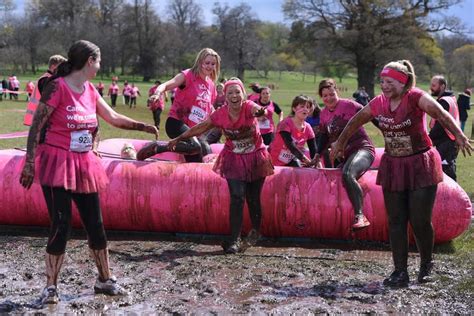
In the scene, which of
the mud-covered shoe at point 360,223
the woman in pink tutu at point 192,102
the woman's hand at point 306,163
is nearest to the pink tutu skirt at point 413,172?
the mud-covered shoe at point 360,223

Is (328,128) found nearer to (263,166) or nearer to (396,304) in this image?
(263,166)

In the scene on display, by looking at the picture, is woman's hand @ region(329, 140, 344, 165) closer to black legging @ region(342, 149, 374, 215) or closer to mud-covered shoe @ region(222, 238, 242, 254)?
black legging @ region(342, 149, 374, 215)

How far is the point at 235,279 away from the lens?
219 inches

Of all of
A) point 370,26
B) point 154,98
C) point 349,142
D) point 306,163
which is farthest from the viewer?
point 370,26

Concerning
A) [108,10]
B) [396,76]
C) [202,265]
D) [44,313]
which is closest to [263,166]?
[202,265]

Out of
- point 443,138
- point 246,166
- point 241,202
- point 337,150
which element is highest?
point 337,150

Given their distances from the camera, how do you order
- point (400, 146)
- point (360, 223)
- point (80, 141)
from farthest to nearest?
1. point (360, 223)
2. point (400, 146)
3. point (80, 141)

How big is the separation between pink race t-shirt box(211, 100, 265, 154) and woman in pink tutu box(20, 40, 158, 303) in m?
1.67

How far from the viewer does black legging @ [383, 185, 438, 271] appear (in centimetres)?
533

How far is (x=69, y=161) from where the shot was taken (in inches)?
189

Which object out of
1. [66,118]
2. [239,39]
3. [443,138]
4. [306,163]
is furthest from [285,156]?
[239,39]

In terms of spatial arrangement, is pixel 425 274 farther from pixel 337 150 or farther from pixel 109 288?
pixel 109 288

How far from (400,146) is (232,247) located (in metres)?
2.01

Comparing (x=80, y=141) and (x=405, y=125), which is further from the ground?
(x=405, y=125)
